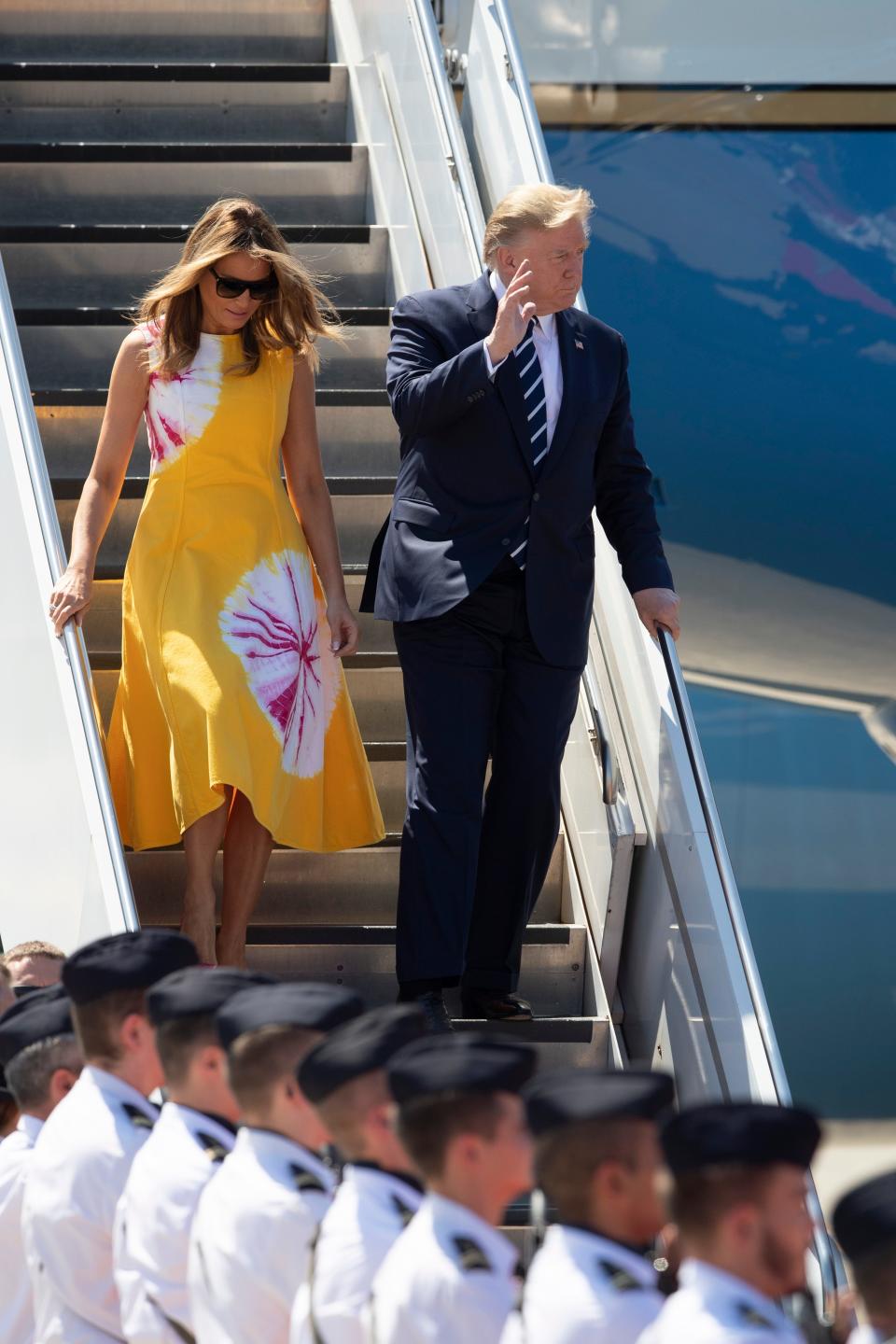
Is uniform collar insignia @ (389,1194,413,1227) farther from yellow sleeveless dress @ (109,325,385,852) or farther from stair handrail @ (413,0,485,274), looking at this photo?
stair handrail @ (413,0,485,274)

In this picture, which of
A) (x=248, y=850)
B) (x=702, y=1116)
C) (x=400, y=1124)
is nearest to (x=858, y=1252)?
(x=702, y=1116)

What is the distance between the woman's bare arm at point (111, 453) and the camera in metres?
4.45

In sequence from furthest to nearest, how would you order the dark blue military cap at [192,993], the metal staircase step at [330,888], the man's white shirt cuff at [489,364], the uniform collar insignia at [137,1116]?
the metal staircase step at [330,888] < the man's white shirt cuff at [489,364] < the uniform collar insignia at [137,1116] < the dark blue military cap at [192,993]

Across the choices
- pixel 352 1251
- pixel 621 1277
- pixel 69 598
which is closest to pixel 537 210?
pixel 69 598

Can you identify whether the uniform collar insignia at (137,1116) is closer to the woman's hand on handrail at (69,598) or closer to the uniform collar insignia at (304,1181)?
the uniform collar insignia at (304,1181)

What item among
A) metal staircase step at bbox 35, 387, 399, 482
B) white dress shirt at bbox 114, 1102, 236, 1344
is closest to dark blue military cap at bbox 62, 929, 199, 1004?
white dress shirt at bbox 114, 1102, 236, 1344

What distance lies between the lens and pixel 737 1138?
2207 millimetres

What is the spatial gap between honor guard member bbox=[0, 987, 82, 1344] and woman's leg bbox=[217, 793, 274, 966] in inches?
47.1

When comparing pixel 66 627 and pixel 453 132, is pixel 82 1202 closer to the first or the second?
pixel 66 627

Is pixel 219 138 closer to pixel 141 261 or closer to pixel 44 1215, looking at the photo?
pixel 141 261

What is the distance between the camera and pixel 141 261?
6.41 m

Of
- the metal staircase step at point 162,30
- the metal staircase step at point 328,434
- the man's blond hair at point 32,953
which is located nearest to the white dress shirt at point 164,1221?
the man's blond hair at point 32,953

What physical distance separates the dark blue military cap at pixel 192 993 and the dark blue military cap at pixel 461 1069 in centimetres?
39

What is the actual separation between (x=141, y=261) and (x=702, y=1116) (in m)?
4.67
